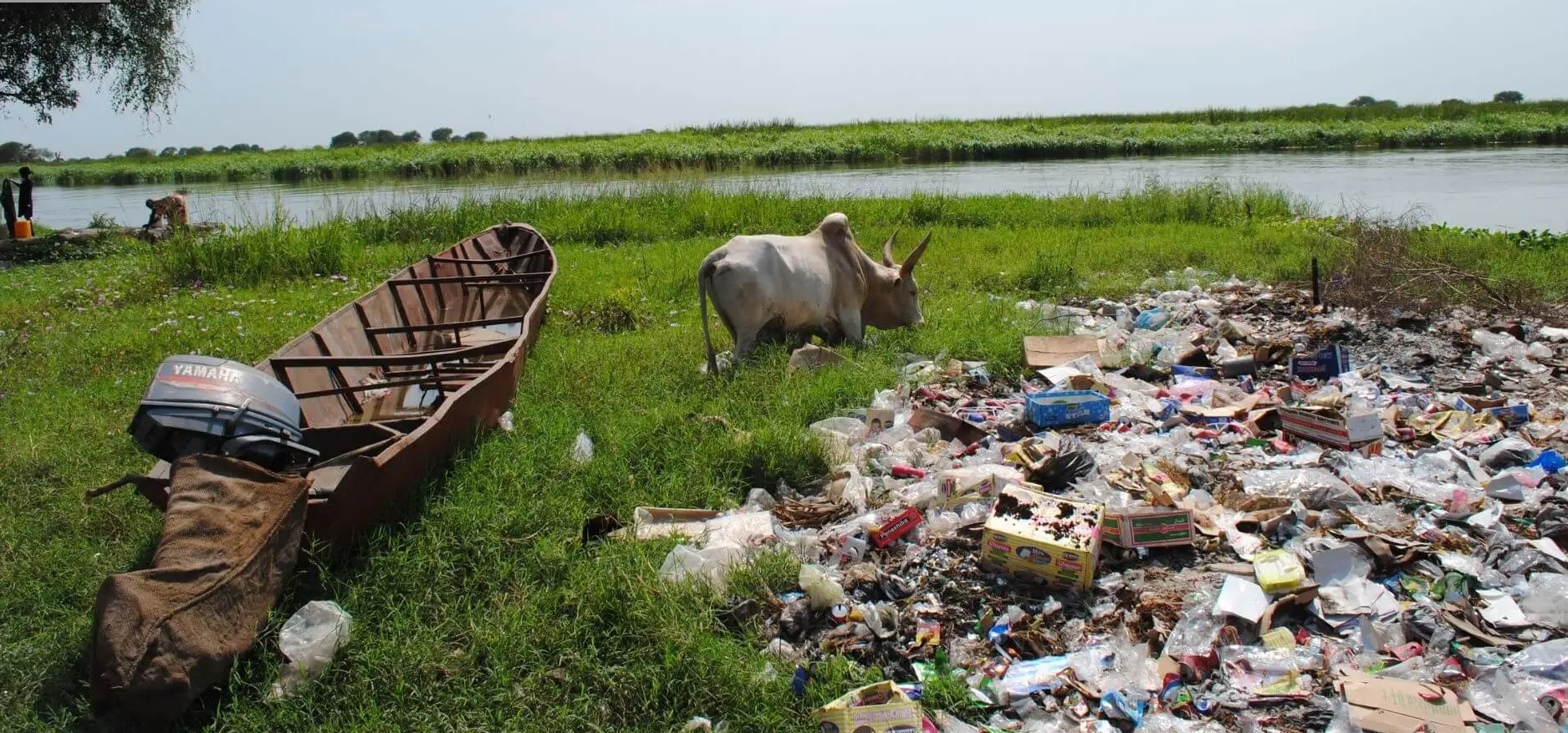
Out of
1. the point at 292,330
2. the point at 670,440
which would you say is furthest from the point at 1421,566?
Result: the point at 292,330

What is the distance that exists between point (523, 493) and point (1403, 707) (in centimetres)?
318

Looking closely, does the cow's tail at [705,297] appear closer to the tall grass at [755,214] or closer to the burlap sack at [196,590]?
the burlap sack at [196,590]

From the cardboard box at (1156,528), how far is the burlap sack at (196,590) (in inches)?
116

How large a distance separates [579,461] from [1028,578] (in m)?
2.15

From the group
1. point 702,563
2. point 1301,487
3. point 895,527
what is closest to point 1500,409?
point 1301,487

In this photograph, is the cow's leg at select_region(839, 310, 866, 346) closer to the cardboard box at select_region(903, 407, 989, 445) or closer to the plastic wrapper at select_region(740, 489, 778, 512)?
the cardboard box at select_region(903, 407, 989, 445)

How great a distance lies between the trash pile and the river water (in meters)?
6.83

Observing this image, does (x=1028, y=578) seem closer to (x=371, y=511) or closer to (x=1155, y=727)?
(x=1155, y=727)

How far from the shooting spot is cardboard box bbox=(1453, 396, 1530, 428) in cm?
464

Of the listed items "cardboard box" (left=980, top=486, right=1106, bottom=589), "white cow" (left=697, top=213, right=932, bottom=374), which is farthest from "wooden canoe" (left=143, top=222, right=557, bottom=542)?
"cardboard box" (left=980, top=486, right=1106, bottom=589)

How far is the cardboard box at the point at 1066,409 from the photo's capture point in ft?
16.0

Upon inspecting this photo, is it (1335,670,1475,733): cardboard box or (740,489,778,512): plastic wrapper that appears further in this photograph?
(740,489,778,512): plastic wrapper

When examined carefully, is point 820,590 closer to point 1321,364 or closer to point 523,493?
point 523,493

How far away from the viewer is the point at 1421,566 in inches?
131
